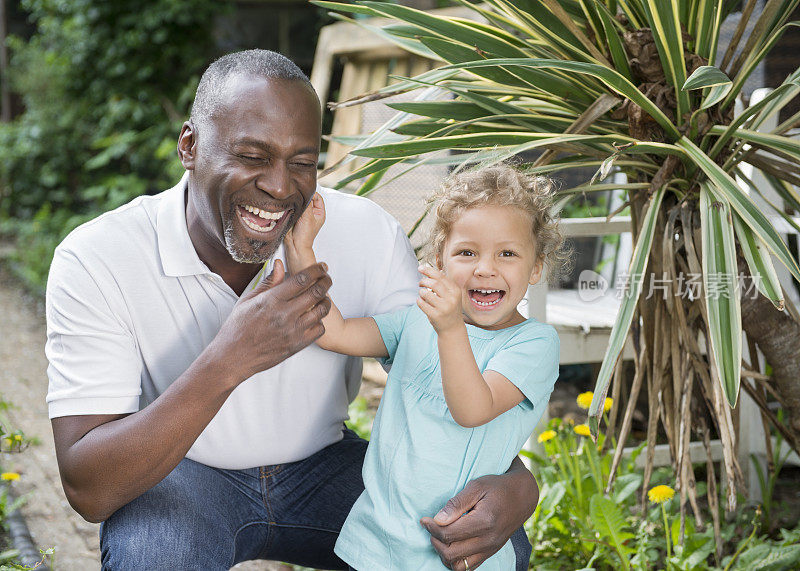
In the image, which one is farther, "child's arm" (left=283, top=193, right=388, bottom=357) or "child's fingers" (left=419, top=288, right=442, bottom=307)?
"child's arm" (left=283, top=193, right=388, bottom=357)

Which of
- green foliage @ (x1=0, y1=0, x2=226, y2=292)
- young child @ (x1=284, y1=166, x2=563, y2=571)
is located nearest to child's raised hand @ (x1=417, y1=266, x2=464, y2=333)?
young child @ (x1=284, y1=166, x2=563, y2=571)

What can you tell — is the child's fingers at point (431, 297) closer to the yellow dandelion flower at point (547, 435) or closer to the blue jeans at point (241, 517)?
the blue jeans at point (241, 517)

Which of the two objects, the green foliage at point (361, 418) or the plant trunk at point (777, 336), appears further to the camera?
the green foliage at point (361, 418)

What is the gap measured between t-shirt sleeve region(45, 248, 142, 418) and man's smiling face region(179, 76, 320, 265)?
284 mm

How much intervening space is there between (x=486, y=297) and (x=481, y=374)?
0.19m

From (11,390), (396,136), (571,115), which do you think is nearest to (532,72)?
(571,115)

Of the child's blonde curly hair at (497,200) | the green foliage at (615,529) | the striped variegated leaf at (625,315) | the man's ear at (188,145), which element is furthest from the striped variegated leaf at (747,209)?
the man's ear at (188,145)

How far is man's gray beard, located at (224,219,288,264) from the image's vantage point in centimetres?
173

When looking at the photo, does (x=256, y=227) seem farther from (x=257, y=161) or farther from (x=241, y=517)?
(x=241, y=517)

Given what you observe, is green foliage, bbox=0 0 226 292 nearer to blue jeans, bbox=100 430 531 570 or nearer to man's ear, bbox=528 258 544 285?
blue jeans, bbox=100 430 531 570

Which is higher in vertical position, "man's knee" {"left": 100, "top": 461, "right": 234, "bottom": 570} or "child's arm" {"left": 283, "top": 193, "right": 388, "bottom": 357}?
"child's arm" {"left": 283, "top": 193, "right": 388, "bottom": 357}

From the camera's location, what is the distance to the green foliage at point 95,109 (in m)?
7.22

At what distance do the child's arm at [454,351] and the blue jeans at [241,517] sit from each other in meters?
0.48

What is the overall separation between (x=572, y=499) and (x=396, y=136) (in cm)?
114
